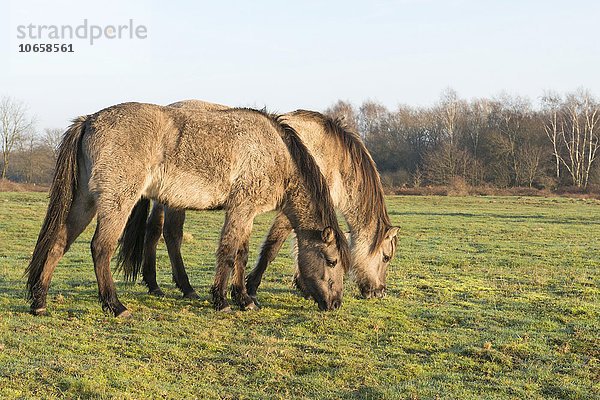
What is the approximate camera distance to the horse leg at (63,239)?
7.69 metres

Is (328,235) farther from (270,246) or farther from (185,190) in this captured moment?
(185,190)

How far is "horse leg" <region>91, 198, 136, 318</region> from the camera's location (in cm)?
754

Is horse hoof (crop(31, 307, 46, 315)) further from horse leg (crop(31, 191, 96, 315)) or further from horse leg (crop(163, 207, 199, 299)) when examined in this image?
horse leg (crop(163, 207, 199, 299))

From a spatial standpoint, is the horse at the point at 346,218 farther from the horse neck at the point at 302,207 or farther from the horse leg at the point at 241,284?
the horse leg at the point at 241,284

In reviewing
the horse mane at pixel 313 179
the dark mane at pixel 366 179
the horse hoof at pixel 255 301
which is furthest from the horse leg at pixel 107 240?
the dark mane at pixel 366 179

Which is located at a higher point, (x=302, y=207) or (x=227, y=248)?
(x=302, y=207)

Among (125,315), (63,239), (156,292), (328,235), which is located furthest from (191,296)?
(328,235)

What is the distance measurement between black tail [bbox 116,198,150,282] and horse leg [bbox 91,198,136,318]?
148 centimetres

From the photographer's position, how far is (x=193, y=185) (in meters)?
8.02

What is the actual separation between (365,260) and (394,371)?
339 centimetres

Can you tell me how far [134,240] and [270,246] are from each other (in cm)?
204

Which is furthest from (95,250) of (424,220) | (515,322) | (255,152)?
(424,220)

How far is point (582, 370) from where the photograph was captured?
606cm

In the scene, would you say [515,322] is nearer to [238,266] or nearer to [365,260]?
[365,260]
